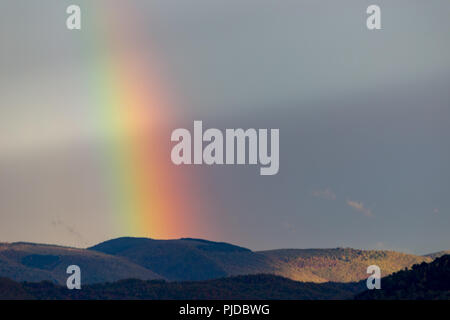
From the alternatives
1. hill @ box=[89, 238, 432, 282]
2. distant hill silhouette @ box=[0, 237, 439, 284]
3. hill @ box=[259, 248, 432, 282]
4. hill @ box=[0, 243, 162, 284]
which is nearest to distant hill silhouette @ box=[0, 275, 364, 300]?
hill @ box=[0, 243, 162, 284]

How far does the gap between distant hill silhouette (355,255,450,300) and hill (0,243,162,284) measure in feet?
190

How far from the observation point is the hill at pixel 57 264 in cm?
12531

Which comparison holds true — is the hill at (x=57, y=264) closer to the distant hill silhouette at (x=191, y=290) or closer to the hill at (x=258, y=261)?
the hill at (x=258, y=261)

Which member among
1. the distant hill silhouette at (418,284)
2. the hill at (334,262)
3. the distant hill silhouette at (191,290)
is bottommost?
the hill at (334,262)

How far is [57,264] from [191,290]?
50.1 m

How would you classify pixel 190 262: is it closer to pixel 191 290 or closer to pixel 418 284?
pixel 191 290

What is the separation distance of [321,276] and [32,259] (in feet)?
146

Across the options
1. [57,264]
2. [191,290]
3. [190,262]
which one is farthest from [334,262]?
[191,290]

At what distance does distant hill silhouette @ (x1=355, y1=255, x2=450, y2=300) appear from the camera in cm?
7125

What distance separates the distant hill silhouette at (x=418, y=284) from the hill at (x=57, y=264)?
5803 cm

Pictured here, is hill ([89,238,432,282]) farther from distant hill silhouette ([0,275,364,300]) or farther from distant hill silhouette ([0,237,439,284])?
distant hill silhouette ([0,275,364,300])

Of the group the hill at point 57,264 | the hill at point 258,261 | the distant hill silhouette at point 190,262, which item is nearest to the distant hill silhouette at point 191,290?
the hill at point 57,264

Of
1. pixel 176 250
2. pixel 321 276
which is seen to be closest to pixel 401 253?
pixel 321 276

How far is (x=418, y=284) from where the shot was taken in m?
74.5
